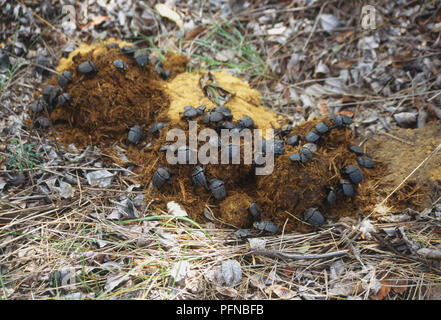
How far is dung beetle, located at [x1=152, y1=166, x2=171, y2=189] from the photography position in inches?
132

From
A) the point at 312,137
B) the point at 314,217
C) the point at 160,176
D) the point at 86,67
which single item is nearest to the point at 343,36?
the point at 312,137

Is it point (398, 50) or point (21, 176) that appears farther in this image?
point (398, 50)

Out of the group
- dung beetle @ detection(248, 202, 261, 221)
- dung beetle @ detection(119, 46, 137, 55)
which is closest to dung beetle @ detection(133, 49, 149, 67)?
dung beetle @ detection(119, 46, 137, 55)

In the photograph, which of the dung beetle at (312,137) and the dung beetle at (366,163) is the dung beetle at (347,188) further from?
the dung beetle at (312,137)

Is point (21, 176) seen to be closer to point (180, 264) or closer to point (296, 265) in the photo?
point (180, 264)

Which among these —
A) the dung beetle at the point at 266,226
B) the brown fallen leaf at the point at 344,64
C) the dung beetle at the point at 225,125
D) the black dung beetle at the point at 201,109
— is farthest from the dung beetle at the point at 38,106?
the brown fallen leaf at the point at 344,64

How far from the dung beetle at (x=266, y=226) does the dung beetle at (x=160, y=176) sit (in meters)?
0.98

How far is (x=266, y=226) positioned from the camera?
3.14 m

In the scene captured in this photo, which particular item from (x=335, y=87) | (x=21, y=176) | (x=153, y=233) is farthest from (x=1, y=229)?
(x=335, y=87)

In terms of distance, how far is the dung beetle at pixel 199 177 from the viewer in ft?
10.9

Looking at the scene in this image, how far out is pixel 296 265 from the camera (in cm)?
288

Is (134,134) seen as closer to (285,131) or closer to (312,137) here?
(285,131)

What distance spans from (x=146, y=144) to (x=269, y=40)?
8.32ft

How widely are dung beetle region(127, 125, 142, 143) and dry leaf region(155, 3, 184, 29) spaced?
223 cm
